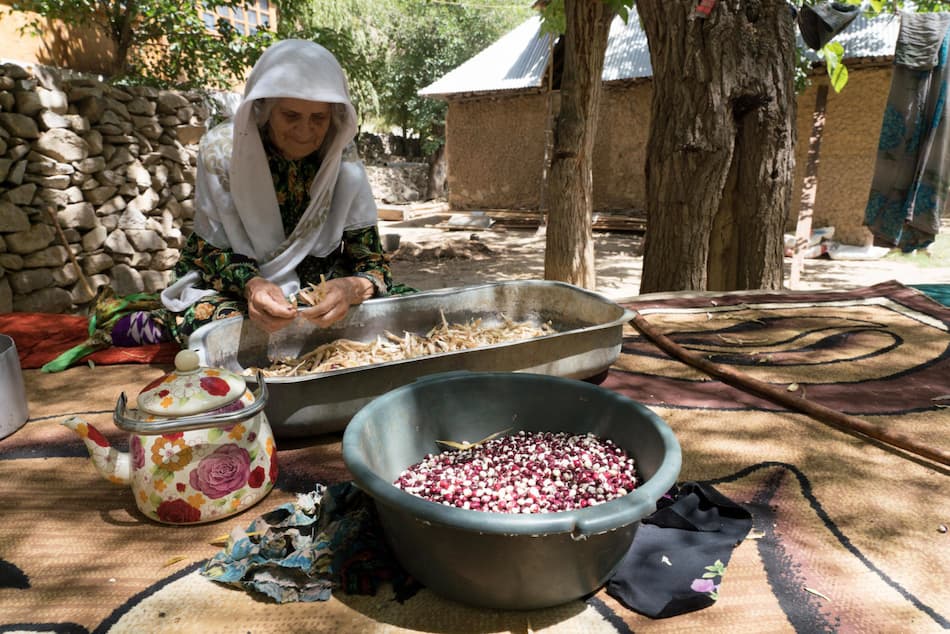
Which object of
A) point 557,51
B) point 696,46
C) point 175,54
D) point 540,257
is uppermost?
point 557,51

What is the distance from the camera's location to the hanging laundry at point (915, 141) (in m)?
4.55

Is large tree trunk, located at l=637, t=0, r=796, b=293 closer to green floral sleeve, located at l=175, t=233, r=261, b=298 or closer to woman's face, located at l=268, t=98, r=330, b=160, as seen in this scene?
woman's face, located at l=268, t=98, r=330, b=160

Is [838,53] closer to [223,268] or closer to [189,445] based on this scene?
[223,268]

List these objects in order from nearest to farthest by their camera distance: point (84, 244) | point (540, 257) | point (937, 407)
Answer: point (937, 407) < point (84, 244) < point (540, 257)

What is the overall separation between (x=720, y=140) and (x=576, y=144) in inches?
58.3

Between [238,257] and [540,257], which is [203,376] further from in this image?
[540,257]

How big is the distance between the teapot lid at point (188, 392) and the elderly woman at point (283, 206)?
25.6 inches

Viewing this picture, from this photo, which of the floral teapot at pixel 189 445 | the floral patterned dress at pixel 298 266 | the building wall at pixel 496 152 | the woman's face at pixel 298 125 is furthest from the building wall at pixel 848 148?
the floral teapot at pixel 189 445

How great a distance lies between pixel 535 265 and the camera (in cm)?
787

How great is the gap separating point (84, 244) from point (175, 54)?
10.5ft

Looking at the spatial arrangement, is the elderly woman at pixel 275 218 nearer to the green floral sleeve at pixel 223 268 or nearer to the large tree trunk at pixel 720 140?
the green floral sleeve at pixel 223 268

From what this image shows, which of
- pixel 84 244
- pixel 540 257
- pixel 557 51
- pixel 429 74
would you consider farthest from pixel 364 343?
pixel 429 74

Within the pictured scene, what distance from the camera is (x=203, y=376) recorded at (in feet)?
3.91

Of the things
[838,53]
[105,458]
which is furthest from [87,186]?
[838,53]
